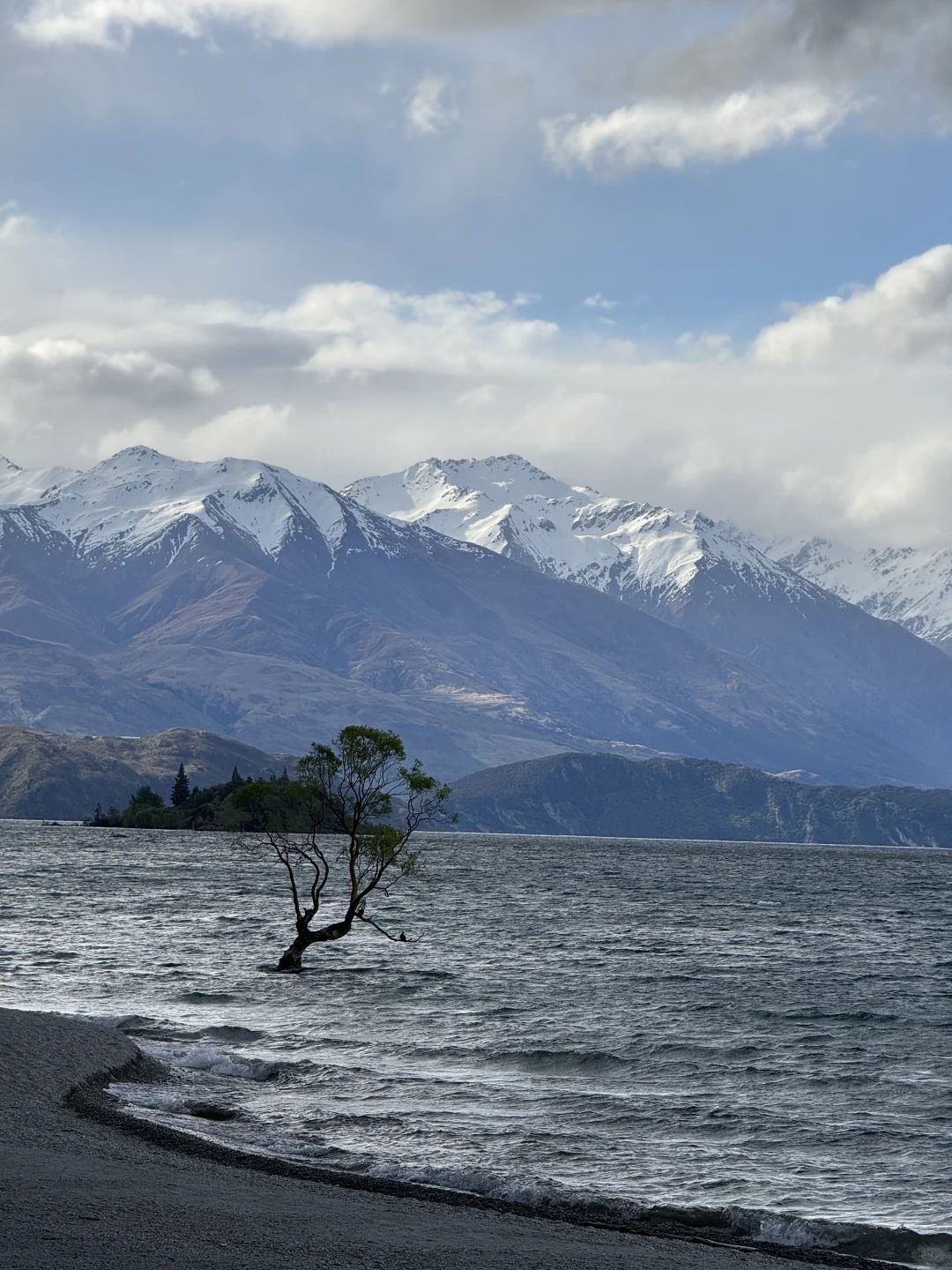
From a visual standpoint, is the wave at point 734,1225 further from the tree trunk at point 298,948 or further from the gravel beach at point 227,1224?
the tree trunk at point 298,948

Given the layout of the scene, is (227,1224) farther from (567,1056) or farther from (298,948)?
(298,948)

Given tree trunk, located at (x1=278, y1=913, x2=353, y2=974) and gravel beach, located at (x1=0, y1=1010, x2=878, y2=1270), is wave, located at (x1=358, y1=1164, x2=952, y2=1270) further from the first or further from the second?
tree trunk, located at (x1=278, y1=913, x2=353, y2=974)

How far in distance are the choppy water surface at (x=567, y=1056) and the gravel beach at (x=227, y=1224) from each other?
181 inches

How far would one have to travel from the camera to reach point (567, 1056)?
205 ft

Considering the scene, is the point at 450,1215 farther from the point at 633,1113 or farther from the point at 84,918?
the point at 84,918

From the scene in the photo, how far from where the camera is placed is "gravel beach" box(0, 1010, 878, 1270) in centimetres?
2681

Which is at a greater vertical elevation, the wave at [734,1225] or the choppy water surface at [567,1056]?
the wave at [734,1225]

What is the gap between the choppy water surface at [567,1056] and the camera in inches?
1623

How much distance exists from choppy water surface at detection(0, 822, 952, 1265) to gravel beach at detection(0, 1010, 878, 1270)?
4.59 m

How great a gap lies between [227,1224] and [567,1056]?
34.9 meters

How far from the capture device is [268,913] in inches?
5645

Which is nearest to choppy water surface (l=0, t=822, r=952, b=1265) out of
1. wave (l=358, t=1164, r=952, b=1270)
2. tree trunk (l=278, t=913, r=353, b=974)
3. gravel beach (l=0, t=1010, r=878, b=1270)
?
wave (l=358, t=1164, r=952, b=1270)

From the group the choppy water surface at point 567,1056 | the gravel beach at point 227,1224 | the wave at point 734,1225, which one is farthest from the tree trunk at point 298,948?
the wave at point 734,1225

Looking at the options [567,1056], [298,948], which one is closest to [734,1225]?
[567,1056]
